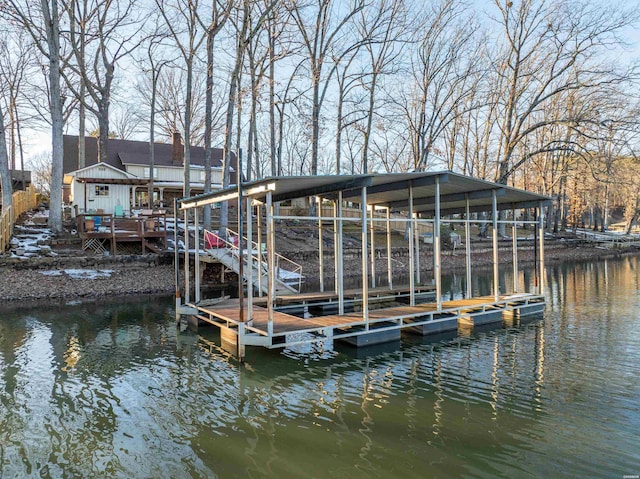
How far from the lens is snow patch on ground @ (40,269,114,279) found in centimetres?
1644

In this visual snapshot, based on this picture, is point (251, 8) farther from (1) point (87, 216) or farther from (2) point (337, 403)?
(2) point (337, 403)

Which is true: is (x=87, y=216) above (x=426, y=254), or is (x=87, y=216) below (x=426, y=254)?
above

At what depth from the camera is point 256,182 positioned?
8.85 meters

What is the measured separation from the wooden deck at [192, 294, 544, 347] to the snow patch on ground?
6922 millimetres

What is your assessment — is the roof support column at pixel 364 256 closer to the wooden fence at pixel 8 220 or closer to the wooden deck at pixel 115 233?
the wooden deck at pixel 115 233

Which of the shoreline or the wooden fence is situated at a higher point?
the wooden fence

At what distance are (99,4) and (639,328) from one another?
29.6 meters

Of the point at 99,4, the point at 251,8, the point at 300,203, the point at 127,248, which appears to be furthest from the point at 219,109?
the point at 127,248

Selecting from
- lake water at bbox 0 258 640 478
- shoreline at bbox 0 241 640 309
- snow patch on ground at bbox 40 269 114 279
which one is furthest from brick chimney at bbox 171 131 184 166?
lake water at bbox 0 258 640 478

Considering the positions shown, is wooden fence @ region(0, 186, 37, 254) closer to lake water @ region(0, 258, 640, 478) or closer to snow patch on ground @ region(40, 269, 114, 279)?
snow patch on ground @ region(40, 269, 114, 279)

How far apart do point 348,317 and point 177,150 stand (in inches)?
1256

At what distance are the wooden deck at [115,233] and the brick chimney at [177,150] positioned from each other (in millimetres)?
18234

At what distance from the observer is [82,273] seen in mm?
16844

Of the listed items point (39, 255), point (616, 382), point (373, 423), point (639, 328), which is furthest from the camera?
point (39, 255)
